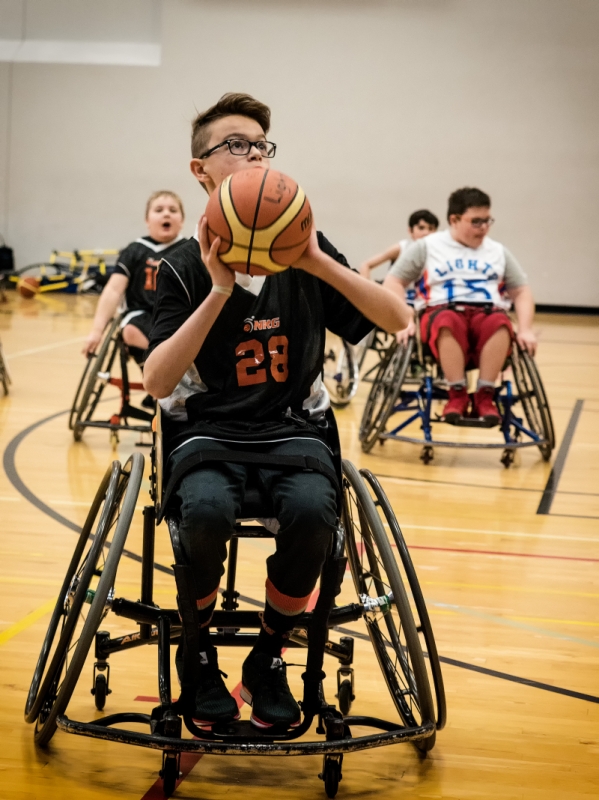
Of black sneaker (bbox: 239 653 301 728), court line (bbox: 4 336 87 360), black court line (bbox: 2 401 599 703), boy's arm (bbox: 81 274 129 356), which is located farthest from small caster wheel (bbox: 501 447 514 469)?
court line (bbox: 4 336 87 360)

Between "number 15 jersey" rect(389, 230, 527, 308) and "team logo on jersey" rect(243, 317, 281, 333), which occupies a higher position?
"team logo on jersey" rect(243, 317, 281, 333)

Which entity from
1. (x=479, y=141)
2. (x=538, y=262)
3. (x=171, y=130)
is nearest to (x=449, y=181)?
(x=479, y=141)

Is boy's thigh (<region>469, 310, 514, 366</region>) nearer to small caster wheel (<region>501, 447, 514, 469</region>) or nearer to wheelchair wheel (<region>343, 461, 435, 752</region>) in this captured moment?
small caster wheel (<region>501, 447, 514, 469</region>)

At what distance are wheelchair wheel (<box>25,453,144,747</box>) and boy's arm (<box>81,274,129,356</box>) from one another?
9.72 ft

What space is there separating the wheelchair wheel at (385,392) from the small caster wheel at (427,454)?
0.78ft

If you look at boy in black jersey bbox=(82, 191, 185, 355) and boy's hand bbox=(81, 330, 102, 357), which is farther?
boy in black jersey bbox=(82, 191, 185, 355)

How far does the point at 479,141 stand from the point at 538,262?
1.74 m

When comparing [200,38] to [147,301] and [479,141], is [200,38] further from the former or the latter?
[147,301]

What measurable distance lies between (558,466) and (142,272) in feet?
7.50

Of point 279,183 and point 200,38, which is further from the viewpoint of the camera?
point 200,38

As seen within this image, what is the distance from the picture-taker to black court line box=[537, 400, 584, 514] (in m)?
4.54

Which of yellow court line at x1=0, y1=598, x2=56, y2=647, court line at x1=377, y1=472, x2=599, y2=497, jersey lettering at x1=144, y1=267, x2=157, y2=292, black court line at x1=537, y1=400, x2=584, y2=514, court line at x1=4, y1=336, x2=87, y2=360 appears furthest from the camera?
court line at x1=4, y1=336, x2=87, y2=360

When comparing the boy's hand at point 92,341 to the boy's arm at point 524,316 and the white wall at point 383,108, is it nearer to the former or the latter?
the boy's arm at point 524,316

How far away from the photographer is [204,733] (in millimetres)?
1950
